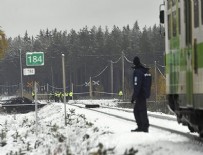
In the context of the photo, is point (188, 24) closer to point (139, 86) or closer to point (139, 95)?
point (139, 86)

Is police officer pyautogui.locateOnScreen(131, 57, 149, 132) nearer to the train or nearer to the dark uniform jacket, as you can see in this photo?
the dark uniform jacket

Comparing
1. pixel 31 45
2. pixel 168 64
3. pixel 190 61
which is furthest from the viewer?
pixel 31 45

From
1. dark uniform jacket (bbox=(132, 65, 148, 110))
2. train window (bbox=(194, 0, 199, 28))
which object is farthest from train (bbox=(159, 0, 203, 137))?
dark uniform jacket (bbox=(132, 65, 148, 110))

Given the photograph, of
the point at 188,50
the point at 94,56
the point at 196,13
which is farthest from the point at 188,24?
the point at 94,56

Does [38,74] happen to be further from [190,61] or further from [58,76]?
[190,61]

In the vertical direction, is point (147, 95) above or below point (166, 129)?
above

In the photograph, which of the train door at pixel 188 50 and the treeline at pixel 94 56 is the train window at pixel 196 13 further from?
the treeline at pixel 94 56

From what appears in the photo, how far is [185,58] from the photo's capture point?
11.0 m

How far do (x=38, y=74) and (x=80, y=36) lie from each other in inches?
667

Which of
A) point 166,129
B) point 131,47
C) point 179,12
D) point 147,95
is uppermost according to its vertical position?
point 131,47

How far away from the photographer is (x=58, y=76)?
464ft

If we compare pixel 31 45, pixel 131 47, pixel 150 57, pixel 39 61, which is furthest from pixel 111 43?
pixel 39 61

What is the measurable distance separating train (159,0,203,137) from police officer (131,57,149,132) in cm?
60

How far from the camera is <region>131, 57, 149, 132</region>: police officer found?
1287 centimetres
